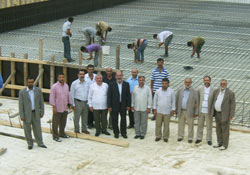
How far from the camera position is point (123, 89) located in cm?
1222

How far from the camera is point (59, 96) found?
39.3 feet

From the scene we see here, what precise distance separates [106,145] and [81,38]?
1053 centimetres

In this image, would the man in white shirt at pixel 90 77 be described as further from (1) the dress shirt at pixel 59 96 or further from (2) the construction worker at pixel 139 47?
(2) the construction worker at pixel 139 47

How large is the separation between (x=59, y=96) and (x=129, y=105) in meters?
1.55

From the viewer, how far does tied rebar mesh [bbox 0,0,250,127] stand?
17.1 metres

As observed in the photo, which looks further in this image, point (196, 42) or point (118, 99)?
point (196, 42)

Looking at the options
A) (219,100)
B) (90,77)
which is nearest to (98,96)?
(90,77)

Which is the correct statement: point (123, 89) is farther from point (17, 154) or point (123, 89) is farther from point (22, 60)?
point (22, 60)

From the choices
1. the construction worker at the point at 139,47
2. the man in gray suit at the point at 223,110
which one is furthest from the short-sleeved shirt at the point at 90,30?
the man in gray suit at the point at 223,110

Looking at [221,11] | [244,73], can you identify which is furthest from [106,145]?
[221,11]

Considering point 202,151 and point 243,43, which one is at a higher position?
point 243,43

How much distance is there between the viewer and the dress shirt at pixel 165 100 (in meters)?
11.9

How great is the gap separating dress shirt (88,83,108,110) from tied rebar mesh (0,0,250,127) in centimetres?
334

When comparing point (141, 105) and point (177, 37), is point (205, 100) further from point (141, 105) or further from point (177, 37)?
point (177, 37)
